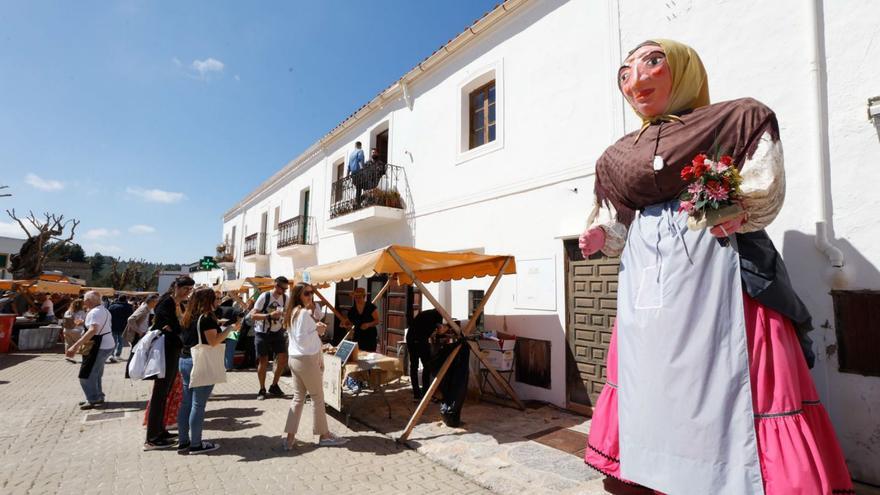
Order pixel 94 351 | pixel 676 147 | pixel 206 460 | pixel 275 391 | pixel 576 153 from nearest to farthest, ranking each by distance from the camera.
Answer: pixel 676 147, pixel 206 460, pixel 576 153, pixel 94 351, pixel 275 391

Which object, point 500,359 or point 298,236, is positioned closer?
point 500,359

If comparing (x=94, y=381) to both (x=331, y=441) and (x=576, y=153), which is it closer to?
(x=331, y=441)

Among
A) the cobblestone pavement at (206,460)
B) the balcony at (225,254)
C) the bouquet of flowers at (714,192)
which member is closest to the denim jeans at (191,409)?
the cobblestone pavement at (206,460)

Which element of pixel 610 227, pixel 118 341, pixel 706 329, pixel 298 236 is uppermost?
pixel 298 236

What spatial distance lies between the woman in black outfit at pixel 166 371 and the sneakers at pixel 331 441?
1.57 metres

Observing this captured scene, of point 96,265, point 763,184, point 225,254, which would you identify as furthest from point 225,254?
point 96,265

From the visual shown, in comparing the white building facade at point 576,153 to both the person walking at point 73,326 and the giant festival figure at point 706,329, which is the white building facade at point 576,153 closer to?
the giant festival figure at point 706,329

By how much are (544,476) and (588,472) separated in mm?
401

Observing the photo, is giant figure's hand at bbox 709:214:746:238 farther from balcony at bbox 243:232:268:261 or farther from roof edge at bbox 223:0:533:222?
balcony at bbox 243:232:268:261

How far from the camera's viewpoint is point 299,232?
1435 cm

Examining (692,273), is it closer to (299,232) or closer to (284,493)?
(284,493)

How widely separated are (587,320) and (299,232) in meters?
11.1

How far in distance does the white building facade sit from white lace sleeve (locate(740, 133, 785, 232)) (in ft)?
6.51

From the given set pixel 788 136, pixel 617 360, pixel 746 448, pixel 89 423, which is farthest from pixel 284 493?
pixel 788 136
